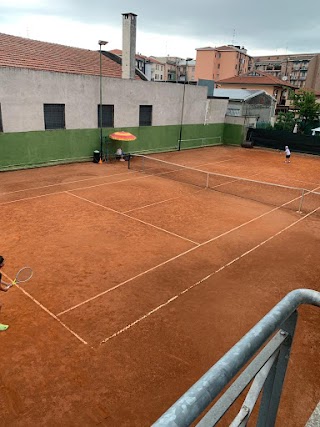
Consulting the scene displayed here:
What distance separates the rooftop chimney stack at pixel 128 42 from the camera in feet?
83.1

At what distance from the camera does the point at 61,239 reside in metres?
11.0

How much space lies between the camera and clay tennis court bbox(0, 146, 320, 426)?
5.46 metres

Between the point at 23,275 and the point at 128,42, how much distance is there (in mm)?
22535

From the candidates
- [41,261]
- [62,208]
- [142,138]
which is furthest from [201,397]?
[142,138]

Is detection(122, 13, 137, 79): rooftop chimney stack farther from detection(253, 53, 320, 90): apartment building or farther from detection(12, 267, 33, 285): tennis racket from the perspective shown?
detection(253, 53, 320, 90): apartment building

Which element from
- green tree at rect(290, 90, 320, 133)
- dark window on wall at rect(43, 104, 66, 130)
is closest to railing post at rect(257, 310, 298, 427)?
dark window on wall at rect(43, 104, 66, 130)

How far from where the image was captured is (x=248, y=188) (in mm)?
18797

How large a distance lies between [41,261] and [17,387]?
4457 mm

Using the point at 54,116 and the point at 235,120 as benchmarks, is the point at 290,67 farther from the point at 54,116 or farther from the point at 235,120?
the point at 54,116

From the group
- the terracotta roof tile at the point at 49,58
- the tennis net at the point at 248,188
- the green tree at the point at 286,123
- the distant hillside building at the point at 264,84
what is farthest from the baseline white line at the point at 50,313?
the distant hillside building at the point at 264,84

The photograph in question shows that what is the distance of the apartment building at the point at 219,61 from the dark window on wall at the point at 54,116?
72.5m

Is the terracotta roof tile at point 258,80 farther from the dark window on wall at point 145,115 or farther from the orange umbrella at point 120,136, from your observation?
the orange umbrella at point 120,136

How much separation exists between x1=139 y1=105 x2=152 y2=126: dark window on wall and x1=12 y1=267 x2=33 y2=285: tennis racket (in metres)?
19.8

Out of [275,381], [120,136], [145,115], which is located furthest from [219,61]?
[275,381]
